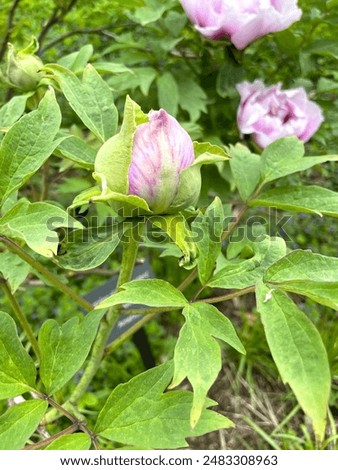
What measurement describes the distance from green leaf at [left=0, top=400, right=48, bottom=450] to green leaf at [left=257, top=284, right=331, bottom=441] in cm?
25

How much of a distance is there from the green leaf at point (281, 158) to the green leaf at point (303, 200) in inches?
1.6

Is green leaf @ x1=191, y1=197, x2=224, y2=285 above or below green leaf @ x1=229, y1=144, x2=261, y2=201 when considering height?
above

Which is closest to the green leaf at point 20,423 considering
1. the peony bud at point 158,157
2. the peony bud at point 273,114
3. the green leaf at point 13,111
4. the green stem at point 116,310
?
the green stem at point 116,310

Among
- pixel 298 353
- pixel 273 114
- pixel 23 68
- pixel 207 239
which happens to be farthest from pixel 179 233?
pixel 273 114

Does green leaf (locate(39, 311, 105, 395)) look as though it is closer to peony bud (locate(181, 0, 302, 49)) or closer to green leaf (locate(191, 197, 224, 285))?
green leaf (locate(191, 197, 224, 285))

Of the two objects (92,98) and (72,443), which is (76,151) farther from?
(72,443)

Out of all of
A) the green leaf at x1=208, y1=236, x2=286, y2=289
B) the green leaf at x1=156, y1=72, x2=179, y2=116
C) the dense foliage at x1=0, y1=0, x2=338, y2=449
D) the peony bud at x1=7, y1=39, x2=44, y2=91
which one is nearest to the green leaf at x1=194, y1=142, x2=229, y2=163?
the dense foliage at x1=0, y1=0, x2=338, y2=449

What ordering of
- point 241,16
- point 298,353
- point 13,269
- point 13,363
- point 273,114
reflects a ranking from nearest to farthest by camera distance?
point 298,353 < point 13,363 < point 13,269 < point 241,16 < point 273,114

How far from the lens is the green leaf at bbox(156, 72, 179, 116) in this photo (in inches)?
40.0

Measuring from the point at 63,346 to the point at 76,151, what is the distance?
214 mm

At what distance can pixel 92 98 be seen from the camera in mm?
630

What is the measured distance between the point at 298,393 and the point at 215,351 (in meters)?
0.08

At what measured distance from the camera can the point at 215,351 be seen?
499 mm

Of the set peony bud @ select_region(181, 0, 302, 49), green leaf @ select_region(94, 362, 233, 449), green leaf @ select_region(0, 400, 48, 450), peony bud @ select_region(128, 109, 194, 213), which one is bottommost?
green leaf @ select_region(94, 362, 233, 449)
